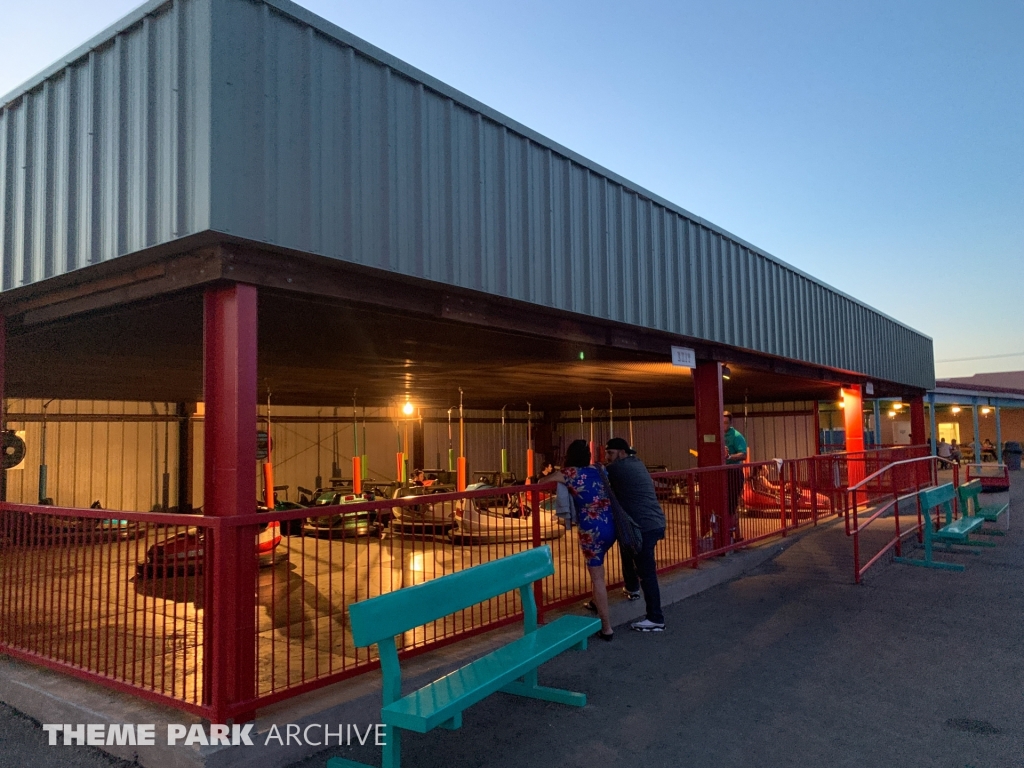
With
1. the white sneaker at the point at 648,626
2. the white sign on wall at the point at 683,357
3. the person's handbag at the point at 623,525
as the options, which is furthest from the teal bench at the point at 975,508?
the person's handbag at the point at 623,525

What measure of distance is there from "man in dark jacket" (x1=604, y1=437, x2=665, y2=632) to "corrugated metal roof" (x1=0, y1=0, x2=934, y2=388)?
1.69 meters

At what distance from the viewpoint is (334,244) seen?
4.63 metres

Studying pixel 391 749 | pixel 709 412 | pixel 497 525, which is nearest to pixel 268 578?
pixel 497 525

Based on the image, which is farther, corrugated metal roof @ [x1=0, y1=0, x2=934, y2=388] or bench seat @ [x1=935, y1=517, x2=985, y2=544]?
bench seat @ [x1=935, y1=517, x2=985, y2=544]

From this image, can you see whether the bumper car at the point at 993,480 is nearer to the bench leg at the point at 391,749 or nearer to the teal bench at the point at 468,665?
the teal bench at the point at 468,665

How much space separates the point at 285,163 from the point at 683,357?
6.33 meters

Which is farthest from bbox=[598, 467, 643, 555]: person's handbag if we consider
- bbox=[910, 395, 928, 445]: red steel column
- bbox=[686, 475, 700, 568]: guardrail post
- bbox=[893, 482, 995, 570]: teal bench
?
bbox=[910, 395, 928, 445]: red steel column

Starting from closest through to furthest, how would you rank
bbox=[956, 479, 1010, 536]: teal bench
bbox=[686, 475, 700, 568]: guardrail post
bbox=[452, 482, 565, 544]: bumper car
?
bbox=[686, 475, 700, 568]: guardrail post
bbox=[452, 482, 565, 544]: bumper car
bbox=[956, 479, 1010, 536]: teal bench

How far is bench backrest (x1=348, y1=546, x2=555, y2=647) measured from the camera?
341cm

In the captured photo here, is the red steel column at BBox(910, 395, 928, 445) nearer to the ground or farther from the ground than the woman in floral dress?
farther from the ground

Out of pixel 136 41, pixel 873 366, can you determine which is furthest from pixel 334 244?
pixel 873 366

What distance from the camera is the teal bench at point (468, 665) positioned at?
337 centimetres

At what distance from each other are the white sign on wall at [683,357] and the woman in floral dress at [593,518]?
3753mm

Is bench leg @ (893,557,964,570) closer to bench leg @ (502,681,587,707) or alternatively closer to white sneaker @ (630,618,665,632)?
white sneaker @ (630,618,665,632)
